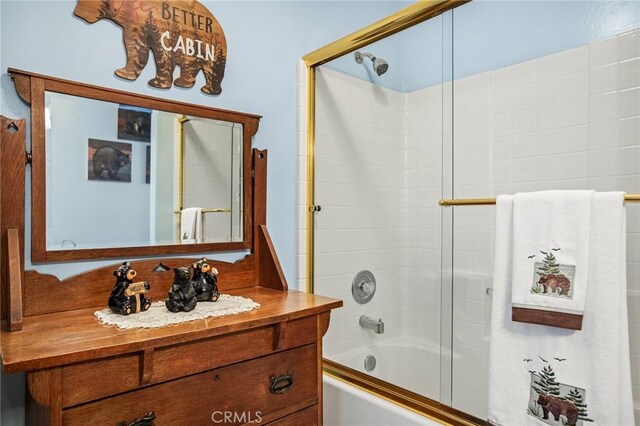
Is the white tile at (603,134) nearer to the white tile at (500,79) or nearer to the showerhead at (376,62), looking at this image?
the white tile at (500,79)

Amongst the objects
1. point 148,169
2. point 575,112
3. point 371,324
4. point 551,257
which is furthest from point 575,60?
point 148,169

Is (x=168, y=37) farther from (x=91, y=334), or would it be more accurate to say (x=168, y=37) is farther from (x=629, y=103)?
(x=629, y=103)

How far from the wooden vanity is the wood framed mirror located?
0.02 meters

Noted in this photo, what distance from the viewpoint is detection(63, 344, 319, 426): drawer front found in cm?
94

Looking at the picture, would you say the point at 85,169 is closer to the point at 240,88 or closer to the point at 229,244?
the point at 229,244

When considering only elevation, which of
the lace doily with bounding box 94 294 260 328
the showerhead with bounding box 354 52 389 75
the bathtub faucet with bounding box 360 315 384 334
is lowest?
the bathtub faucet with bounding box 360 315 384 334

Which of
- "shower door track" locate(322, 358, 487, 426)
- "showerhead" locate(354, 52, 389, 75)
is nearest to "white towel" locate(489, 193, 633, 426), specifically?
"shower door track" locate(322, 358, 487, 426)

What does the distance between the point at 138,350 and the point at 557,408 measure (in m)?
1.08

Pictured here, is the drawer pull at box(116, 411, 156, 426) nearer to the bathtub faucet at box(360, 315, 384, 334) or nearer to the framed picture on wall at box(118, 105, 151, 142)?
the framed picture on wall at box(118, 105, 151, 142)

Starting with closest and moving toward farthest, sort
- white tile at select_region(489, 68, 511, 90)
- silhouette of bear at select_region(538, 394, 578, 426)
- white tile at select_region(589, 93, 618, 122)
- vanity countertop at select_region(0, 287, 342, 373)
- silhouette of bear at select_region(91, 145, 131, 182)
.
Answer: vanity countertop at select_region(0, 287, 342, 373), silhouette of bear at select_region(538, 394, 578, 426), silhouette of bear at select_region(91, 145, 131, 182), white tile at select_region(589, 93, 618, 122), white tile at select_region(489, 68, 511, 90)

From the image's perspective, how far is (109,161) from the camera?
1306 mm

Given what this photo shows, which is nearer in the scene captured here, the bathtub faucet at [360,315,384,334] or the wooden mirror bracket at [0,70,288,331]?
the wooden mirror bracket at [0,70,288,331]

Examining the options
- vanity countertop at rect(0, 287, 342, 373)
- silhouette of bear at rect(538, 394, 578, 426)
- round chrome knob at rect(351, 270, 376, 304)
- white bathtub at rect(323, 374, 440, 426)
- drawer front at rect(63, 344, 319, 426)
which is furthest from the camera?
round chrome knob at rect(351, 270, 376, 304)

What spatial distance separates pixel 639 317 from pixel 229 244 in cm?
151
